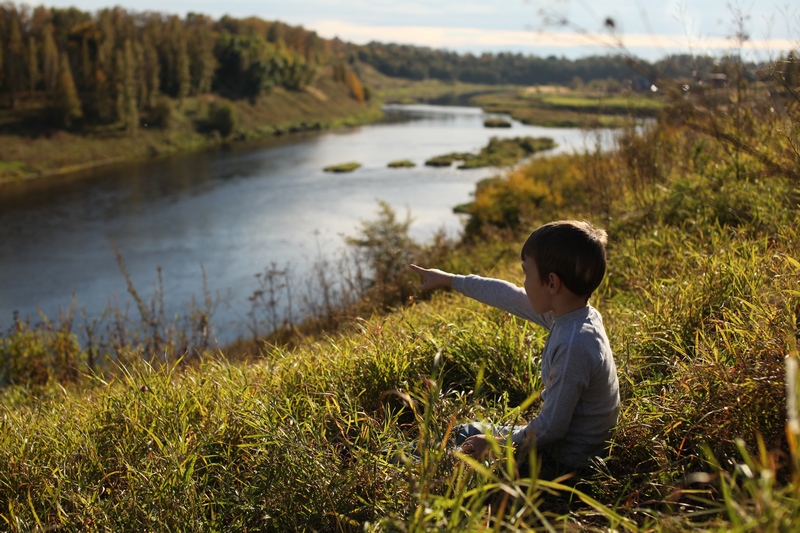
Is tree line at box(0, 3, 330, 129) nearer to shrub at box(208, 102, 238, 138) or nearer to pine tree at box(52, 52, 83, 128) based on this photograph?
pine tree at box(52, 52, 83, 128)

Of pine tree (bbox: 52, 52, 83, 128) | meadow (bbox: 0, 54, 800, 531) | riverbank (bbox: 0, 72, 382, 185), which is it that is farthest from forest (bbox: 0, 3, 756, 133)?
meadow (bbox: 0, 54, 800, 531)

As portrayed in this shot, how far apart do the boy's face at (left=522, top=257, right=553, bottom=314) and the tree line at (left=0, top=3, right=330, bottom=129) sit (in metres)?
40.6

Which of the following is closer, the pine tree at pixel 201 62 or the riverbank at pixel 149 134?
the riverbank at pixel 149 134

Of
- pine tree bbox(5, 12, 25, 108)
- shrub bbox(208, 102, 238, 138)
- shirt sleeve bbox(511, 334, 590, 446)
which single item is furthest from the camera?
shrub bbox(208, 102, 238, 138)

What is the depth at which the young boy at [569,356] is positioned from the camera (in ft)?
7.01

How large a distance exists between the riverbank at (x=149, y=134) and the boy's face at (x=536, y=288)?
67.9ft

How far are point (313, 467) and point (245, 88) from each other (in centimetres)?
5668

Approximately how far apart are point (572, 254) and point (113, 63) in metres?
43.1

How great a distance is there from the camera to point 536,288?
2.25 meters

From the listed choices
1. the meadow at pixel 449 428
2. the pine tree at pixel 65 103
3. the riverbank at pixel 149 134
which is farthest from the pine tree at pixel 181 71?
the meadow at pixel 449 428

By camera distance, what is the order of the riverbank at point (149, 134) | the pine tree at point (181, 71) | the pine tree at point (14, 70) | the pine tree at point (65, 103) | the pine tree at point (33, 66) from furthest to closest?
the pine tree at point (181, 71)
the pine tree at point (33, 66)
the pine tree at point (14, 70)
the pine tree at point (65, 103)
the riverbank at point (149, 134)

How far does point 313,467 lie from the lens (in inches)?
87.1

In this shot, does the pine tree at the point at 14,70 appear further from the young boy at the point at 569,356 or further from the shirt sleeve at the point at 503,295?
the young boy at the point at 569,356

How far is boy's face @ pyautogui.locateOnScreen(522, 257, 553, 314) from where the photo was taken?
7.32 ft
